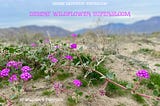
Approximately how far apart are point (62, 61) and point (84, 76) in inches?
26.7

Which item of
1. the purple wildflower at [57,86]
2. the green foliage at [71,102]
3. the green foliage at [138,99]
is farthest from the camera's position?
the green foliage at [138,99]

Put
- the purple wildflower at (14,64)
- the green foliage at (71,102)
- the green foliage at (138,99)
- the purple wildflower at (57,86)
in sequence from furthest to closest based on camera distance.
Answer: the purple wildflower at (14,64), the green foliage at (138,99), the purple wildflower at (57,86), the green foliage at (71,102)

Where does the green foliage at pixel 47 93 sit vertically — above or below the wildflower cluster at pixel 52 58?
below

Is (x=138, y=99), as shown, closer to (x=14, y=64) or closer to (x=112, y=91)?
(x=112, y=91)

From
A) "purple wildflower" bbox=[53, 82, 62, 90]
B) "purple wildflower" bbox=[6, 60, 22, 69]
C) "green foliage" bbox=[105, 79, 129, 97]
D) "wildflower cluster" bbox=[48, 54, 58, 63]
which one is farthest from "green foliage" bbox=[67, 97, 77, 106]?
"purple wildflower" bbox=[6, 60, 22, 69]

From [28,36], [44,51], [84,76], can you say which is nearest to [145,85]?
[84,76]

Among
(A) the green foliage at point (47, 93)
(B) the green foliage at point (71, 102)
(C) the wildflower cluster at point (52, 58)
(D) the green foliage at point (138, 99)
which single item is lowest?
(D) the green foliage at point (138, 99)

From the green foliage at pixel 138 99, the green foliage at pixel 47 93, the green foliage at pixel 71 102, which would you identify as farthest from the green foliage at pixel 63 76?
the green foliage at pixel 138 99

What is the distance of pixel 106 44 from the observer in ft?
30.8

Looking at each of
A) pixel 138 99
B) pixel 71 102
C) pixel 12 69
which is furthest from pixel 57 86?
pixel 138 99

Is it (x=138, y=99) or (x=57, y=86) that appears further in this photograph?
(x=138, y=99)

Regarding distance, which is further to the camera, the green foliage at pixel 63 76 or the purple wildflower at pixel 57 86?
the green foliage at pixel 63 76

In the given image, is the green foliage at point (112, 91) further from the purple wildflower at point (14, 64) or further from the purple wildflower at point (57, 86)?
the purple wildflower at point (14, 64)

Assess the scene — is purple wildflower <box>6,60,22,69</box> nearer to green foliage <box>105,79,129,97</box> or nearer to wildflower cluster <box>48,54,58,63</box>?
wildflower cluster <box>48,54,58,63</box>
